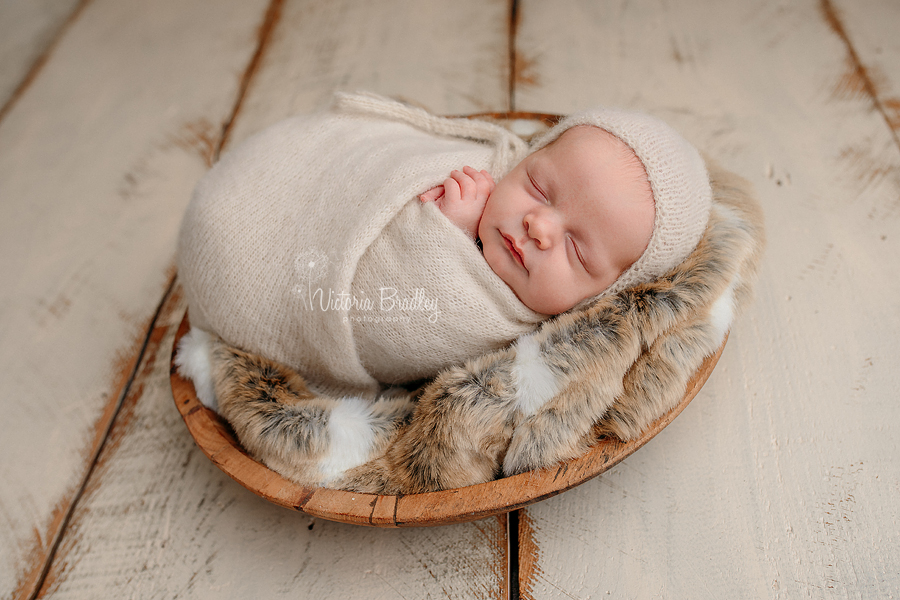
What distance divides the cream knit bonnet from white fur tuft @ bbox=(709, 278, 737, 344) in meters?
0.11

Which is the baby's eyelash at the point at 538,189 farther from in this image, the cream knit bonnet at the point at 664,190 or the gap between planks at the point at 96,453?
the gap between planks at the point at 96,453

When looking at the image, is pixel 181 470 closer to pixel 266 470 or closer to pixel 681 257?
pixel 266 470

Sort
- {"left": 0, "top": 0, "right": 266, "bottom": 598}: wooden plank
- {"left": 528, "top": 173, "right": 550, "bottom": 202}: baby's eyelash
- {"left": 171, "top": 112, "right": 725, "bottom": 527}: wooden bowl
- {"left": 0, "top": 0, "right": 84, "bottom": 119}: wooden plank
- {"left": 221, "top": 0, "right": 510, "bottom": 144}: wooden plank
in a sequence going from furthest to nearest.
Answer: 1. {"left": 0, "top": 0, "right": 84, "bottom": 119}: wooden plank
2. {"left": 221, "top": 0, "right": 510, "bottom": 144}: wooden plank
3. {"left": 0, "top": 0, "right": 266, "bottom": 598}: wooden plank
4. {"left": 528, "top": 173, "right": 550, "bottom": 202}: baby's eyelash
5. {"left": 171, "top": 112, "right": 725, "bottom": 527}: wooden bowl

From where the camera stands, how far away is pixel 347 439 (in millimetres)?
1015

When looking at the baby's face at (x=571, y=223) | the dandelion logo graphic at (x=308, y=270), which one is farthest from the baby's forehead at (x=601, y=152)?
the dandelion logo graphic at (x=308, y=270)

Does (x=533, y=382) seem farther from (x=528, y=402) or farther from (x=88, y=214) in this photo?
(x=88, y=214)

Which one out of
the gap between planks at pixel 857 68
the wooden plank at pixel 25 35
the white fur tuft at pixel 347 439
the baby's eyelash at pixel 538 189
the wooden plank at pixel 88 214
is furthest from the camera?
the wooden plank at pixel 25 35

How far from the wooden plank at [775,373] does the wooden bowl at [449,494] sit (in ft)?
0.74

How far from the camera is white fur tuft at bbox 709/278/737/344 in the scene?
→ 0.98 metres

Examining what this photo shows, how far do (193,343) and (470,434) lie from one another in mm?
624

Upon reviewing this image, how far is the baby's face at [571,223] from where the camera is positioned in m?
1.03

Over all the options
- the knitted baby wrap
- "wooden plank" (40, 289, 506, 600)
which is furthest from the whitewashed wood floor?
the knitted baby wrap

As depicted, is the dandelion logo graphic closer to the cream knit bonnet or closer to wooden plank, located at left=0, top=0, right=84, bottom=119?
the cream knit bonnet

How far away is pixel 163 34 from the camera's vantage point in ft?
7.50
